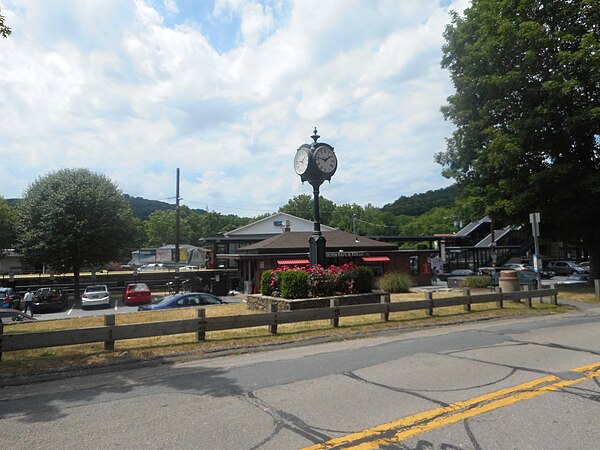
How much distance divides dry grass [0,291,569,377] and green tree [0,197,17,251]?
33.7m

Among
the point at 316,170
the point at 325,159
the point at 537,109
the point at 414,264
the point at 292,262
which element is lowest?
the point at 414,264

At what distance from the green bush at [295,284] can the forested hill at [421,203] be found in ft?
431

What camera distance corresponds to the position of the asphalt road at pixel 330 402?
4.81 meters

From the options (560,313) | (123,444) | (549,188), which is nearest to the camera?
(123,444)

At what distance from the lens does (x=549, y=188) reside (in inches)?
934

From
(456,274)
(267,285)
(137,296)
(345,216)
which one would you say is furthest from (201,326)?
(345,216)

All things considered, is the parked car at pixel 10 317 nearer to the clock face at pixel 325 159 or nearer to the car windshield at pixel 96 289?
the clock face at pixel 325 159

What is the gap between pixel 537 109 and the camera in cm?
2309

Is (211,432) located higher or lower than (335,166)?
lower

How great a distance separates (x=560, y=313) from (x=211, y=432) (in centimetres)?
1590

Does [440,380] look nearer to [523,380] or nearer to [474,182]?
[523,380]

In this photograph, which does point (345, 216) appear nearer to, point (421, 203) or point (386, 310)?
point (421, 203)

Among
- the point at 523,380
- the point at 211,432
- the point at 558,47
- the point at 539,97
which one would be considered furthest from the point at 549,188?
the point at 211,432

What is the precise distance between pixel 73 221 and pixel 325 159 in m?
24.7
